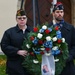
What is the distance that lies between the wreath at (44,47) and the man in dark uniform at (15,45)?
0.14m

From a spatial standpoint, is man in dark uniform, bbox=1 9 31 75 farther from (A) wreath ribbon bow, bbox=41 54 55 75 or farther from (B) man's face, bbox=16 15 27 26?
(A) wreath ribbon bow, bbox=41 54 55 75

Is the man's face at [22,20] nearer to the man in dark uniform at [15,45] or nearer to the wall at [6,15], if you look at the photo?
the man in dark uniform at [15,45]

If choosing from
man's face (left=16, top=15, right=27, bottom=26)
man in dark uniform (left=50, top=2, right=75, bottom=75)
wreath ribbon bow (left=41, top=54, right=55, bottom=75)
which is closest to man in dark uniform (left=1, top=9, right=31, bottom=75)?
man's face (left=16, top=15, right=27, bottom=26)

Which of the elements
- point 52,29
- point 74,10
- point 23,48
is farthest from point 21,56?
point 74,10

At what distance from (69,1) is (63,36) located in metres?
10.7

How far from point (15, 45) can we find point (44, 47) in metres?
0.49

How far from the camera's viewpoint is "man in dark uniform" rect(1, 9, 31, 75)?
17.5ft

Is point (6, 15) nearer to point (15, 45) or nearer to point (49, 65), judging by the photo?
point (15, 45)

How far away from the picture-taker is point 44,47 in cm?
510

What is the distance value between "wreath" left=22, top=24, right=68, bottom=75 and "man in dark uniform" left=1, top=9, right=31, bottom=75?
0.45 feet

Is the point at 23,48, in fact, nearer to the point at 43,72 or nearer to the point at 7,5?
the point at 43,72

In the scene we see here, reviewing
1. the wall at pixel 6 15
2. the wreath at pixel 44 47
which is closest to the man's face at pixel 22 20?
the wreath at pixel 44 47

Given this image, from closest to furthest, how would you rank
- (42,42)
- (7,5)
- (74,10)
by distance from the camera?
(42,42) < (7,5) < (74,10)

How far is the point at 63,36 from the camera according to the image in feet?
17.6
